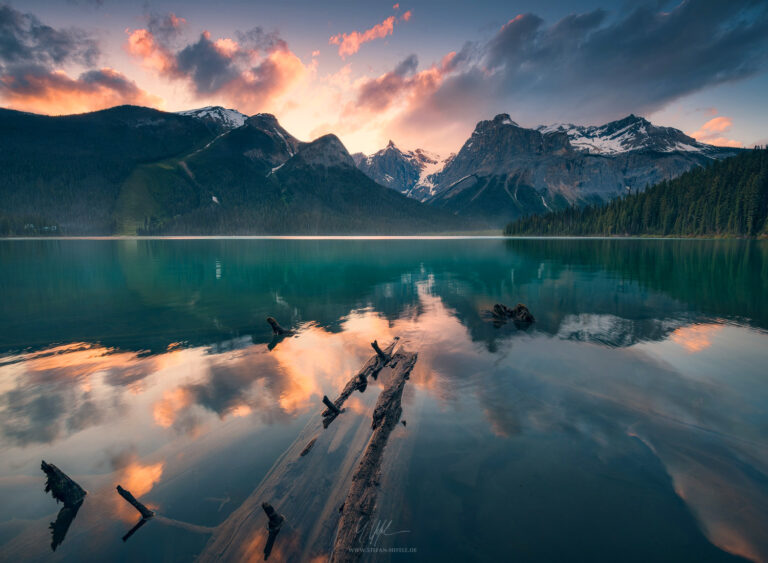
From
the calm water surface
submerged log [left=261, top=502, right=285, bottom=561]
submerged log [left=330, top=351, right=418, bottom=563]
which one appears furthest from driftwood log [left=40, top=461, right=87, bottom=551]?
submerged log [left=330, top=351, right=418, bottom=563]

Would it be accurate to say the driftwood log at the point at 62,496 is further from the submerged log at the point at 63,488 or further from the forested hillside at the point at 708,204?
the forested hillside at the point at 708,204

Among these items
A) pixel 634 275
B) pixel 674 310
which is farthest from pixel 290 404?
pixel 634 275

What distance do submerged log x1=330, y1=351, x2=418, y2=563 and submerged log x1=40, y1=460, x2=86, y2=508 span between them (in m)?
7.44

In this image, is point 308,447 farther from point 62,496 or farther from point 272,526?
point 62,496

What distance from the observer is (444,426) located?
12008 mm

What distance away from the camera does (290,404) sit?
1388 cm

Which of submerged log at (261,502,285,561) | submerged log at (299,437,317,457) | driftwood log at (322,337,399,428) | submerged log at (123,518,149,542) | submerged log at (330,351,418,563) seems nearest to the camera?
submerged log at (330,351,418,563)

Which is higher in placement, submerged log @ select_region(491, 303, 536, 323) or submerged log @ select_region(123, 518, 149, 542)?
submerged log @ select_region(491, 303, 536, 323)

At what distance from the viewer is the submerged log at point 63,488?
27.9ft

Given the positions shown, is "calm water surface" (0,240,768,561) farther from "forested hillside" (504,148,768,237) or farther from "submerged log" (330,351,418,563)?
"forested hillside" (504,148,768,237)

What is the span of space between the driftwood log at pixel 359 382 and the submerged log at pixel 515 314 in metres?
11.4

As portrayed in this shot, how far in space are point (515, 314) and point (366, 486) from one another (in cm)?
2216

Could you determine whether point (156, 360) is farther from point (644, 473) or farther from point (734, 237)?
point (734, 237)

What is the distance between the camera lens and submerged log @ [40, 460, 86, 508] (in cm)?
849
